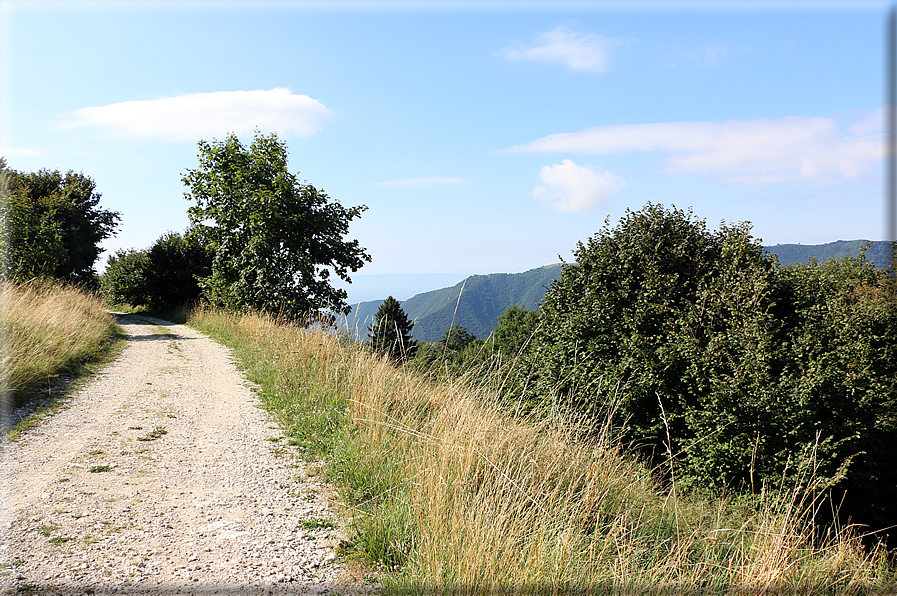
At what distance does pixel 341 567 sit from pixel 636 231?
46.9 feet

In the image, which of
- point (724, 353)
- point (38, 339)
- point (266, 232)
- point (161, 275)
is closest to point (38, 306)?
point (38, 339)

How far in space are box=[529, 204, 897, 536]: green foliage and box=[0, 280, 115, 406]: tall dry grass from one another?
8.32m

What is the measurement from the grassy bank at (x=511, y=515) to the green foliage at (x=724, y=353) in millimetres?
5573

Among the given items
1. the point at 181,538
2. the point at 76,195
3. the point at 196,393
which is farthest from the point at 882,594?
the point at 76,195

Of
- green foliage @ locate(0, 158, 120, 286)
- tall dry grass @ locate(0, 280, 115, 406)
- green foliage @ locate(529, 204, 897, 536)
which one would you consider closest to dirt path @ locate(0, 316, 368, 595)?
tall dry grass @ locate(0, 280, 115, 406)

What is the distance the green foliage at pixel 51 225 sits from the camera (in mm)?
14297

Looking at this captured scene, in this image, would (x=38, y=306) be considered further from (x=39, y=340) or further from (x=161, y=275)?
(x=161, y=275)

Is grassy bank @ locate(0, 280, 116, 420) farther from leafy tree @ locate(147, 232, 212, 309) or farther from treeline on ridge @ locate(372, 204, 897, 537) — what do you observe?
leafy tree @ locate(147, 232, 212, 309)

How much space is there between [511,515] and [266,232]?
15.3 meters

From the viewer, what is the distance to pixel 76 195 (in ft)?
101

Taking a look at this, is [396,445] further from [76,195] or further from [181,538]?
[76,195]

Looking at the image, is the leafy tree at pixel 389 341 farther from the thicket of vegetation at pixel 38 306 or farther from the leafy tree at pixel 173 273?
the leafy tree at pixel 173 273

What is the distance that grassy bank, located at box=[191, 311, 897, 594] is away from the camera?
2592 mm

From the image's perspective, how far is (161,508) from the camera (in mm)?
3635
